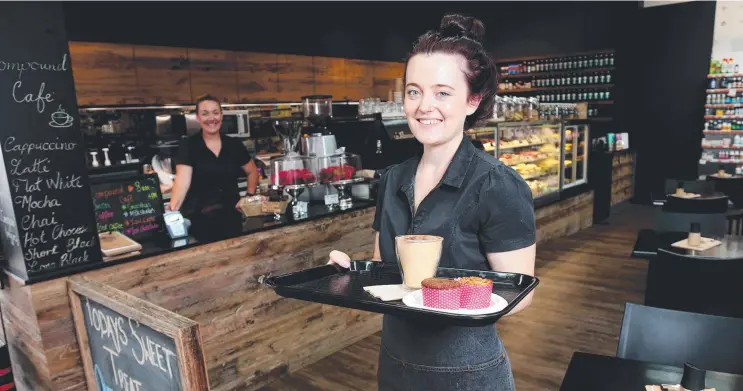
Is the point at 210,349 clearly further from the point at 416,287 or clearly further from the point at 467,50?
the point at 467,50

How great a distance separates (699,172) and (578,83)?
252 centimetres

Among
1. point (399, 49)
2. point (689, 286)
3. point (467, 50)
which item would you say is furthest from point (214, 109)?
point (399, 49)

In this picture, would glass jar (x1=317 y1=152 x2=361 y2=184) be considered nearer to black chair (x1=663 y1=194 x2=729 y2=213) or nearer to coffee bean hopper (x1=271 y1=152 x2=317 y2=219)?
coffee bean hopper (x1=271 y1=152 x2=317 y2=219)

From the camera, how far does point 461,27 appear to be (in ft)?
4.42

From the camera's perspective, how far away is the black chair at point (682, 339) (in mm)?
1751

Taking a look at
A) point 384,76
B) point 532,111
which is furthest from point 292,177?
point 384,76

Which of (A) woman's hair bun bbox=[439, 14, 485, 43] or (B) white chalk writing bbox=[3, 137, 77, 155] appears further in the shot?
(B) white chalk writing bbox=[3, 137, 77, 155]

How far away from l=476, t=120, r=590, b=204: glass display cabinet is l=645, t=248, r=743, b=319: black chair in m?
3.07

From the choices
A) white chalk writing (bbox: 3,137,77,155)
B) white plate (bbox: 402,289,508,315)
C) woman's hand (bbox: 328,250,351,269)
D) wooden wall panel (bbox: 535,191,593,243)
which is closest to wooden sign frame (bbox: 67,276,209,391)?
woman's hand (bbox: 328,250,351,269)

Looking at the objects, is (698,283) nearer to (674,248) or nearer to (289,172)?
(674,248)

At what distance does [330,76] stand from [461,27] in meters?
7.23

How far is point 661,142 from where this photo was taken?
9.43m

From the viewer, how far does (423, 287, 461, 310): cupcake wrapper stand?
3.86 ft

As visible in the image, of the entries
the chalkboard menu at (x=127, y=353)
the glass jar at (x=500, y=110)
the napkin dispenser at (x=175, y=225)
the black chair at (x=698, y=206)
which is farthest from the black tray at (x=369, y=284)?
the glass jar at (x=500, y=110)
